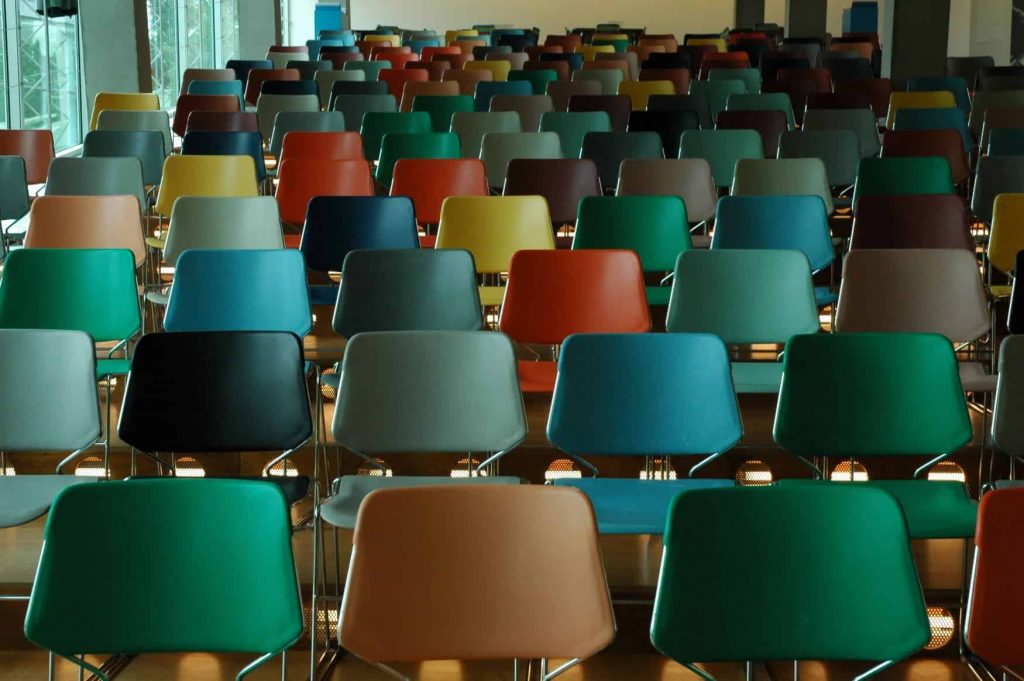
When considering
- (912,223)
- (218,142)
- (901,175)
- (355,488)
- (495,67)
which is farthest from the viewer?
(495,67)

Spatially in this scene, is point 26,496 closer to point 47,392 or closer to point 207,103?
point 47,392

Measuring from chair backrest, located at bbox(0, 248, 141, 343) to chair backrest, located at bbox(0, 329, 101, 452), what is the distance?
1.02m

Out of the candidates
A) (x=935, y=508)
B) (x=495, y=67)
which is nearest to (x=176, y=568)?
(x=935, y=508)

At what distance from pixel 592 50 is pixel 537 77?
4.23 m

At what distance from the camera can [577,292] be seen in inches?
209

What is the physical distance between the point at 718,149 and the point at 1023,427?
14.4 feet

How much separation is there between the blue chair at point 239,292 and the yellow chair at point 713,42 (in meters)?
13.4

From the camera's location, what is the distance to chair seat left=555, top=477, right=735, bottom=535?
3.76 metres

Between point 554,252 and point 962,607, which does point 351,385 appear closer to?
point 554,252

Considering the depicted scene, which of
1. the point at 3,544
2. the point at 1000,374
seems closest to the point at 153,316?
the point at 3,544

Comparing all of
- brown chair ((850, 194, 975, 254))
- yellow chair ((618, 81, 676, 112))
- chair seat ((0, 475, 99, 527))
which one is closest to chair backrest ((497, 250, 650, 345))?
brown chair ((850, 194, 975, 254))

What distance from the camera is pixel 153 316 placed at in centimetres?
667

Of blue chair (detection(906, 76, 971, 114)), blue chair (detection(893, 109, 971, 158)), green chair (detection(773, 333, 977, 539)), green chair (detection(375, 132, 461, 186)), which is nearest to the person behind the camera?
Result: green chair (detection(773, 333, 977, 539))

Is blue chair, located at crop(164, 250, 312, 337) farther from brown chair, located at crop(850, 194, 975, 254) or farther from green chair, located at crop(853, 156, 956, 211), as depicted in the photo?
green chair, located at crop(853, 156, 956, 211)
